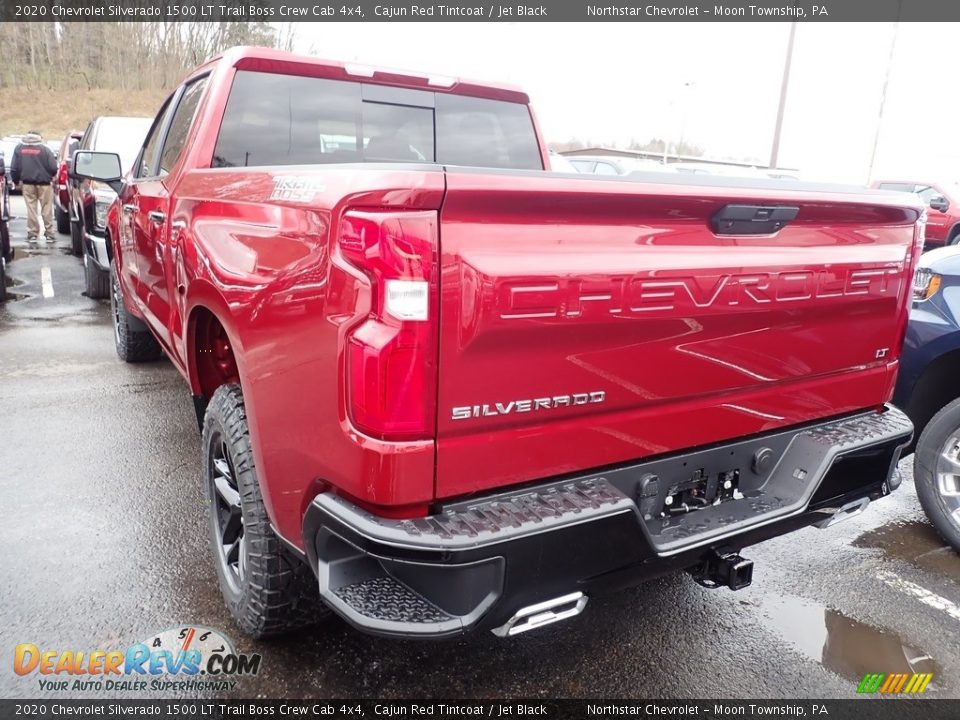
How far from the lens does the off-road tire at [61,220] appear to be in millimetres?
A: 15312

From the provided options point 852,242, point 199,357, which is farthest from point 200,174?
point 852,242

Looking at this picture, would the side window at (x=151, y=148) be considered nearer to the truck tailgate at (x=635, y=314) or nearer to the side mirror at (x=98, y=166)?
the side mirror at (x=98, y=166)

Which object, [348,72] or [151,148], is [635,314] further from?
[151,148]

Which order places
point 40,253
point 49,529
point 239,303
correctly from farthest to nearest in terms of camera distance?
point 40,253 < point 49,529 < point 239,303

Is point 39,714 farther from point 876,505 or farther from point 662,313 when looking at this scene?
point 876,505

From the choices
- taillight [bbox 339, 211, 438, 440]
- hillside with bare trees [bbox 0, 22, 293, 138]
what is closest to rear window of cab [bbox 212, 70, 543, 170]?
taillight [bbox 339, 211, 438, 440]

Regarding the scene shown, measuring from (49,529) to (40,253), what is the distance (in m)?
11.2

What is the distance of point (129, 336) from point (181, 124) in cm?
274

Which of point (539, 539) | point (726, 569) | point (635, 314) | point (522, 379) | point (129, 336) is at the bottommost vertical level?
point (129, 336)

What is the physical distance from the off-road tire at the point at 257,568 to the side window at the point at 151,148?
2.35 metres

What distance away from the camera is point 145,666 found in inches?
96.3

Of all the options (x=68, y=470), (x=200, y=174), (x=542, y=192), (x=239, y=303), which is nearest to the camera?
(x=542, y=192)

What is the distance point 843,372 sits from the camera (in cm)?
253

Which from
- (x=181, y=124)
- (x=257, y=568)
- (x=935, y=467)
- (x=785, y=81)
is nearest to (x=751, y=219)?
(x=257, y=568)
